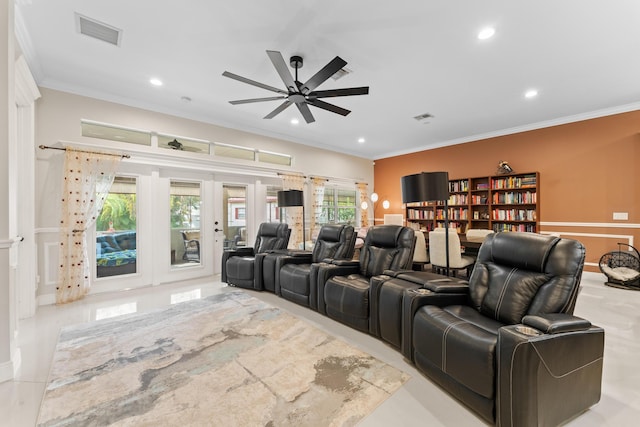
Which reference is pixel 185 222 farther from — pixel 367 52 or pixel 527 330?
pixel 527 330

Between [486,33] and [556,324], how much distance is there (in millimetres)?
2819

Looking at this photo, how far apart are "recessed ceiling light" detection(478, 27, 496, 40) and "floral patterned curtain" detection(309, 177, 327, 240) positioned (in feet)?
15.2

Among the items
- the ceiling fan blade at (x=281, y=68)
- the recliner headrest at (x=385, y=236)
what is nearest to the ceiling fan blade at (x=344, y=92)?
the ceiling fan blade at (x=281, y=68)

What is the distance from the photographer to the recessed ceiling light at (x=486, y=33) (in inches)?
110

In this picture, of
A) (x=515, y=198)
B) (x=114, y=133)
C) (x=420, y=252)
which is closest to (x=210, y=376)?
(x=420, y=252)

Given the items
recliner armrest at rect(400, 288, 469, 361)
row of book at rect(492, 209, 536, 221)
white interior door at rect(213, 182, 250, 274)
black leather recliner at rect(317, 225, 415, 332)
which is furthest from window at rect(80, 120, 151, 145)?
row of book at rect(492, 209, 536, 221)

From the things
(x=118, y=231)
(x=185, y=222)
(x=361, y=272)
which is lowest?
(x=361, y=272)

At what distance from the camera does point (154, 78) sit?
3791 millimetres

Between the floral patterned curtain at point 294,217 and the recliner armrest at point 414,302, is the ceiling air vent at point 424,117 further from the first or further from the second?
the recliner armrest at point 414,302

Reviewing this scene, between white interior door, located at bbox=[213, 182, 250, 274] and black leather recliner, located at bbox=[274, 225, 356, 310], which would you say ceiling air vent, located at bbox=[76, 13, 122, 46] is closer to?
white interior door, located at bbox=[213, 182, 250, 274]

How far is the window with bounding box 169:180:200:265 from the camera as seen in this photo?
16.4 feet

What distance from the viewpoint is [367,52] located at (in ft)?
10.5

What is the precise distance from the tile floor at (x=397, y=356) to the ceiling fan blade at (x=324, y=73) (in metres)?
2.56

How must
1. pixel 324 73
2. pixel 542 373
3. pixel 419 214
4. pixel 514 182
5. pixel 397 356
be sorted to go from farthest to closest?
pixel 419 214 < pixel 514 182 < pixel 324 73 < pixel 397 356 < pixel 542 373
